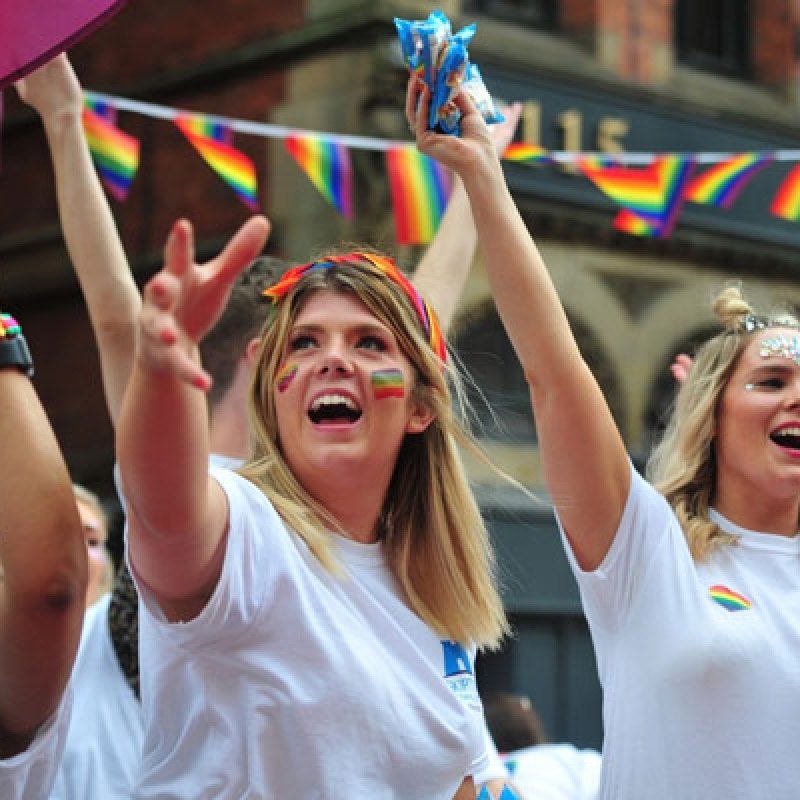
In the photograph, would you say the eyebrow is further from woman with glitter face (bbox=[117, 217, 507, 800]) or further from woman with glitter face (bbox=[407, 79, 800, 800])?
woman with glitter face (bbox=[407, 79, 800, 800])

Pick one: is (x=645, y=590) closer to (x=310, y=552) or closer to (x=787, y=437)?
(x=787, y=437)

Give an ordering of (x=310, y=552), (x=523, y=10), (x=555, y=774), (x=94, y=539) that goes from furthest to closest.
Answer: (x=523, y=10), (x=94, y=539), (x=555, y=774), (x=310, y=552)

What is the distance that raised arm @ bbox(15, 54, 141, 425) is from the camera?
344cm

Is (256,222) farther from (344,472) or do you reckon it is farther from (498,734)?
(498,734)

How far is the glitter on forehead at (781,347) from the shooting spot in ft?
12.6

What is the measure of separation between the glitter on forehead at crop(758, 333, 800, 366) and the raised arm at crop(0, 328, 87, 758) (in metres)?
1.92

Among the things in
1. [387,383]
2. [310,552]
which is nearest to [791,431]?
[387,383]

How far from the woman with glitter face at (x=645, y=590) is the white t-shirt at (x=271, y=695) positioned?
62cm

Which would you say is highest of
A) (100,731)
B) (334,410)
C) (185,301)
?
(185,301)

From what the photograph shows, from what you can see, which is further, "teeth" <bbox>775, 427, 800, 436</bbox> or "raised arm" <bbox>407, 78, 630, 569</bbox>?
"teeth" <bbox>775, 427, 800, 436</bbox>

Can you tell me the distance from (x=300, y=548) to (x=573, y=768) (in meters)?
2.18

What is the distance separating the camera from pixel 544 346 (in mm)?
3117

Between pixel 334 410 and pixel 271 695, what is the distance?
53cm

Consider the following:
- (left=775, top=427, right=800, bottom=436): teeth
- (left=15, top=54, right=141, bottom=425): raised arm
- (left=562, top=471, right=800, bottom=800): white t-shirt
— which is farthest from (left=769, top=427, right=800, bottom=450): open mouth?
(left=15, top=54, right=141, bottom=425): raised arm
